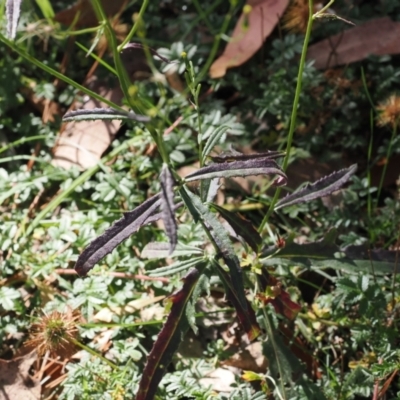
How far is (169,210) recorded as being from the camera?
1286 millimetres

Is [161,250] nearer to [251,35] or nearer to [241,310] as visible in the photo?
[241,310]

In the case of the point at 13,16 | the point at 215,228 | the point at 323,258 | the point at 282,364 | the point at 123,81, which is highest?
the point at 13,16

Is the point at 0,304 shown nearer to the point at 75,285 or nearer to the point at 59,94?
the point at 75,285

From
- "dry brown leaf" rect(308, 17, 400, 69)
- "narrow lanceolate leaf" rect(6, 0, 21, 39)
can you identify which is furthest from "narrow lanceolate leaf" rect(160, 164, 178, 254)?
"dry brown leaf" rect(308, 17, 400, 69)

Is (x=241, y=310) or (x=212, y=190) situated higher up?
(x=212, y=190)

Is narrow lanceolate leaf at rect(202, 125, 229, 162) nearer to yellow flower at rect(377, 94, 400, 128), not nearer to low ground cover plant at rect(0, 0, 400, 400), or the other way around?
low ground cover plant at rect(0, 0, 400, 400)

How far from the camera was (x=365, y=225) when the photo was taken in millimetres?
2348

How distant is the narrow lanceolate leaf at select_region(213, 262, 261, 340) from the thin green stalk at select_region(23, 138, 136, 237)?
85 cm

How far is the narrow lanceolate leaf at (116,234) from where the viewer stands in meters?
1.48

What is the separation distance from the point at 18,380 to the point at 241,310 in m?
0.83

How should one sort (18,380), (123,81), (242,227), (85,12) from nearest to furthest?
(123,81) < (242,227) < (18,380) < (85,12)

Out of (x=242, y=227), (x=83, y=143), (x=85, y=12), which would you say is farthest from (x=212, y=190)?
(x=85, y=12)

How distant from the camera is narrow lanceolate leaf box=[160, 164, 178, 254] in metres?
1.28

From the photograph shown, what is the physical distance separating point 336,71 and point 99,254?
1.48m
